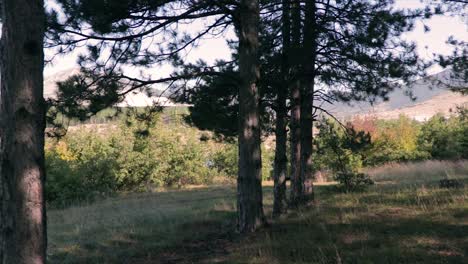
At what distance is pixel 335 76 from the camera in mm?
8805

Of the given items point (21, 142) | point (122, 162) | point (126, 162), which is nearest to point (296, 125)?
point (21, 142)

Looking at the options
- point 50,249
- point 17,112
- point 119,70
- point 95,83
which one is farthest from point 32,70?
point 50,249

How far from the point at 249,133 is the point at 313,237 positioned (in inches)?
78.4

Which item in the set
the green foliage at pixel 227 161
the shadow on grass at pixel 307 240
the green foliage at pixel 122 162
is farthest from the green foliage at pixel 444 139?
the shadow on grass at pixel 307 240

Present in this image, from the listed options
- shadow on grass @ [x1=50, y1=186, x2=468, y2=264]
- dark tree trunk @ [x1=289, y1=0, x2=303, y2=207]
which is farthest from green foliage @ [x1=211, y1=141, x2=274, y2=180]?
shadow on grass @ [x1=50, y1=186, x2=468, y2=264]

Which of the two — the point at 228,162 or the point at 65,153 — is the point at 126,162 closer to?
the point at 65,153

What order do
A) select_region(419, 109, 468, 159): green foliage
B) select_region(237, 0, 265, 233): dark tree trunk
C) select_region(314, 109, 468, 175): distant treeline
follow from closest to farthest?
select_region(237, 0, 265, 233): dark tree trunk < select_region(419, 109, 468, 159): green foliage < select_region(314, 109, 468, 175): distant treeline

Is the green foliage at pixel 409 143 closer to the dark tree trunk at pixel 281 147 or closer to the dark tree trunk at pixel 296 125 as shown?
the dark tree trunk at pixel 296 125

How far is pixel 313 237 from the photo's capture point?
6.00m

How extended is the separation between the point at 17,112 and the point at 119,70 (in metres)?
4.07

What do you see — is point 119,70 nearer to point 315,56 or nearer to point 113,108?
point 113,108

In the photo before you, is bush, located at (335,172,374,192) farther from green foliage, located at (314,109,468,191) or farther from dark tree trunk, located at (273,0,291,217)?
green foliage, located at (314,109,468,191)

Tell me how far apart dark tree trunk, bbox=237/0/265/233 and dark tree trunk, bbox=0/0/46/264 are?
379cm

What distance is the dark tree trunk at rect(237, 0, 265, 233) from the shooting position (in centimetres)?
675
